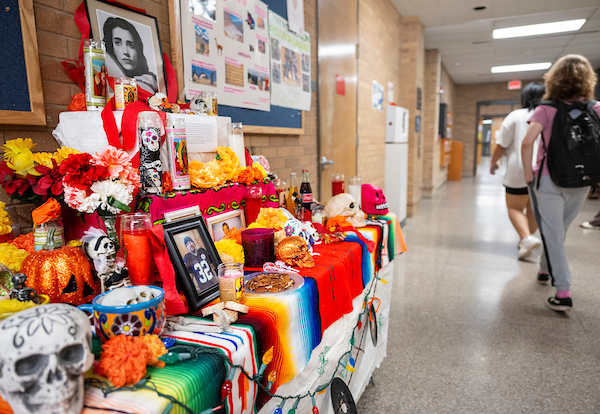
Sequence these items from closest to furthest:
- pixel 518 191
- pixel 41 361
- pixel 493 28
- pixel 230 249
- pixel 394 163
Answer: pixel 41 361 < pixel 230 249 < pixel 518 191 < pixel 394 163 < pixel 493 28

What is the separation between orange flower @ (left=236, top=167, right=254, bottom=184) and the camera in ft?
4.66

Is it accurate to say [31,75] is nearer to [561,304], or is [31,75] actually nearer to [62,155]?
[62,155]

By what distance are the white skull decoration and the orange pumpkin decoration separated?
31 cm

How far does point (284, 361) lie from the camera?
1041mm

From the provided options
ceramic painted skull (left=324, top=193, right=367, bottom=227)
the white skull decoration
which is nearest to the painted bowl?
the white skull decoration

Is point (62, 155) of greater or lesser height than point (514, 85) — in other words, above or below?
below

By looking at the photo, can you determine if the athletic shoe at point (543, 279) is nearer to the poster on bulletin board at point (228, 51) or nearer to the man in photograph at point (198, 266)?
the poster on bulletin board at point (228, 51)

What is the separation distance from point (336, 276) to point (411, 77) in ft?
18.5

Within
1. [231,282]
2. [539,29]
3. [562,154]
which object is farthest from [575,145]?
[539,29]

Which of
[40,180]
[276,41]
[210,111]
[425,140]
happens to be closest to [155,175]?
[40,180]

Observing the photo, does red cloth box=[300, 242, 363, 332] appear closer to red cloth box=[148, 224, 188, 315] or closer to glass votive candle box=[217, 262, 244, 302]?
glass votive candle box=[217, 262, 244, 302]

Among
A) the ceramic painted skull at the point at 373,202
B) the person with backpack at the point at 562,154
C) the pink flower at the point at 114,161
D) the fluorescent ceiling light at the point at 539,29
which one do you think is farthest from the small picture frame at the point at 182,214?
the fluorescent ceiling light at the point at 539,29

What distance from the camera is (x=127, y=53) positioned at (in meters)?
1.35

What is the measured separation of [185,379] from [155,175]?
61 cm
